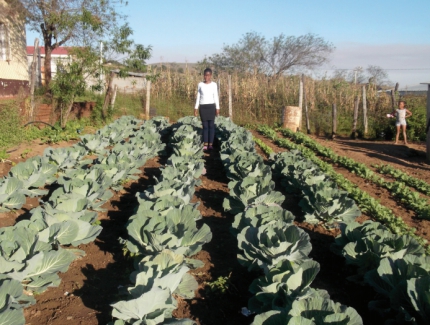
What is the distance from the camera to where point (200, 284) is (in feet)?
11.3

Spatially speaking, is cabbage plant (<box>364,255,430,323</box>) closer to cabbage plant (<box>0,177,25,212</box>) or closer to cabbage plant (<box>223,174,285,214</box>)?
cabbage plant (<box>223,174,285,214</box>)

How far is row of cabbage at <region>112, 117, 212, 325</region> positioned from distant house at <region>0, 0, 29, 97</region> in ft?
37.5

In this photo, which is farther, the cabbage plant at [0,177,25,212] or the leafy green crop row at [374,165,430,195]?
the leafy green crop row at [374,165,430,195]

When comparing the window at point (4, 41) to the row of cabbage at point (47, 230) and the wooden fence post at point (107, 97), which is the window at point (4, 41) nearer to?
the wooden fence post at point (107, 97)

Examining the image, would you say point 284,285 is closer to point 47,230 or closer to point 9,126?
point 47,230

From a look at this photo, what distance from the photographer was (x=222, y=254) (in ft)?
13.3

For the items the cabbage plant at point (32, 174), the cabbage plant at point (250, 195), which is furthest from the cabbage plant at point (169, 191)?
the cabbage plant at point (32, 174)

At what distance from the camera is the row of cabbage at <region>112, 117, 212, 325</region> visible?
2465mm

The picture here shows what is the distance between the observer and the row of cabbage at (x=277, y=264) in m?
2.26

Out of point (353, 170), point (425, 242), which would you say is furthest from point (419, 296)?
point (353, 170)

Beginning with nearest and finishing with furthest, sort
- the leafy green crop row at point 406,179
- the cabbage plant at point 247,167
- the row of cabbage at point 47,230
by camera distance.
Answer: the row of cabbage at point 47,230 → the cabbage plant at point 247,167 → the leafy green crop row at point 406,179

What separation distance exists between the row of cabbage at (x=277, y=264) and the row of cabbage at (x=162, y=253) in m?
0.43

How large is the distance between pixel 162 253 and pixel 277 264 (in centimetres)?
86

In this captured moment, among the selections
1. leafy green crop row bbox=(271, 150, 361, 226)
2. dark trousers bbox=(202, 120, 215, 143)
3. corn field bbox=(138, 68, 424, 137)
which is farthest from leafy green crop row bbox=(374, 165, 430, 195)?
corn field bbox=(138, 68, 424, 137)
